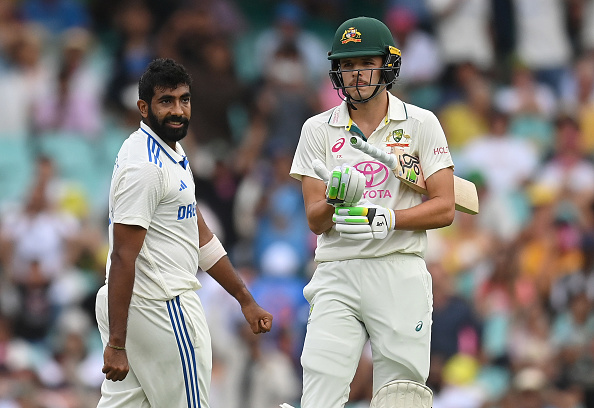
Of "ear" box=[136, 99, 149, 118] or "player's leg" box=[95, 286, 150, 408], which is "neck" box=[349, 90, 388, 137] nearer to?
"ear" box=[136, 99, 149, 118]

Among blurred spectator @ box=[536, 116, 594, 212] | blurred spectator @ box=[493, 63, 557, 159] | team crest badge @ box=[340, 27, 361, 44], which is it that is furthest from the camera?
blurred spectator @ box=[493, 63, 557, 159]

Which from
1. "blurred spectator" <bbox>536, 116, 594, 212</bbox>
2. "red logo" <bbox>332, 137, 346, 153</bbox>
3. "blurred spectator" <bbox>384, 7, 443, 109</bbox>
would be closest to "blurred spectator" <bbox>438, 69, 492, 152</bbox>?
"blurred spectator" <bbox>384, 7, 443, 109</bbox>

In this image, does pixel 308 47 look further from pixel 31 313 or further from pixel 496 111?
pixel 31 313

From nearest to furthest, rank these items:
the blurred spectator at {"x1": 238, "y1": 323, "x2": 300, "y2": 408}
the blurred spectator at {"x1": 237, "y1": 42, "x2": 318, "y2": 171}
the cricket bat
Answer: the cricket bat
the blurred spectator at {"x1": 238, "y1": 323, "x2": 300, "y2": 408}
the blurred spectator at {"x1": 237, "y1": 42, "x2": 318, "y2": 171}

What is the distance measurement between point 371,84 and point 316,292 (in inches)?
41.9

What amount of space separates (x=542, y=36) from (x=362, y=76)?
802cm

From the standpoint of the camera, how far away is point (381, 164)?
5660 mm

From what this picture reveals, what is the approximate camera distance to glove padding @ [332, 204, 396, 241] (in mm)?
5305

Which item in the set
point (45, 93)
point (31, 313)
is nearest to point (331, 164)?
point (31, 313)

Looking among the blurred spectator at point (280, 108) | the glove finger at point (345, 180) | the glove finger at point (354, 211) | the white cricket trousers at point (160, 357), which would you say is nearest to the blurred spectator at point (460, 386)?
the blurred spectator at point (280, 108)

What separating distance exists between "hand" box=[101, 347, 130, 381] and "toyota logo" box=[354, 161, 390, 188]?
1.45 meters

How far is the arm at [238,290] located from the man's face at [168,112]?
1.68ft

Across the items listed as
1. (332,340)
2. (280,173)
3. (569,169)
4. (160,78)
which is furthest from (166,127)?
(569,169)

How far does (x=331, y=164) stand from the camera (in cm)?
575
